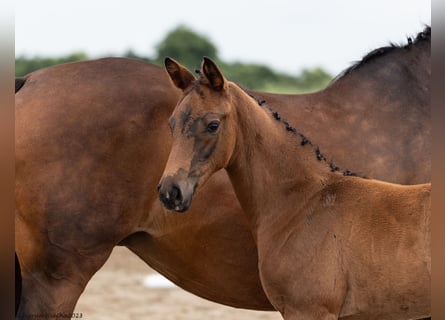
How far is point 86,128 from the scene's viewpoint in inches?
136

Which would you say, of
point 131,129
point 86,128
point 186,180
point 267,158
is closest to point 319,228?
point 267,158

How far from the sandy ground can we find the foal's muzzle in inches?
148

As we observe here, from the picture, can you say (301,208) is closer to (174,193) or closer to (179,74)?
(174,193)

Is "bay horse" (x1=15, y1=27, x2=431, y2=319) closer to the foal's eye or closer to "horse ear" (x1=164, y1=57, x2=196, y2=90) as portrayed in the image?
"horse ear" (x1=164, y1=57, x2=196, y2=90)

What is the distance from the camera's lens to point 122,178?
135 inches

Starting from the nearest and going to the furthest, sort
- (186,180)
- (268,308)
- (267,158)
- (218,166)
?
1. (186,180)
2. (218,166)
3. (267,158)
4. (268,308)

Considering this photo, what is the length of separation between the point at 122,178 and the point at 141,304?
3.64 m

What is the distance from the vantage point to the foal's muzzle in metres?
2.56

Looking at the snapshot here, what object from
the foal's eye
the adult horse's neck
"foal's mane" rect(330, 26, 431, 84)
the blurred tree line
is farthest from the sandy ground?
the blurred tree line

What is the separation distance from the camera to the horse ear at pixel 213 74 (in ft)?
8.95

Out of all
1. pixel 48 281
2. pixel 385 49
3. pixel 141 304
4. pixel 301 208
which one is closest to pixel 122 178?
pixel 48 281

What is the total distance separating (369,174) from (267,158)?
32.6 inches

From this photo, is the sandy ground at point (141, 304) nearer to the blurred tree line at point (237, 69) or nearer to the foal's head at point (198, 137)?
the foal's head at point (198, 137)

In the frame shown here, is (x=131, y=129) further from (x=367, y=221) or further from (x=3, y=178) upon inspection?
(x=3, y=178)
